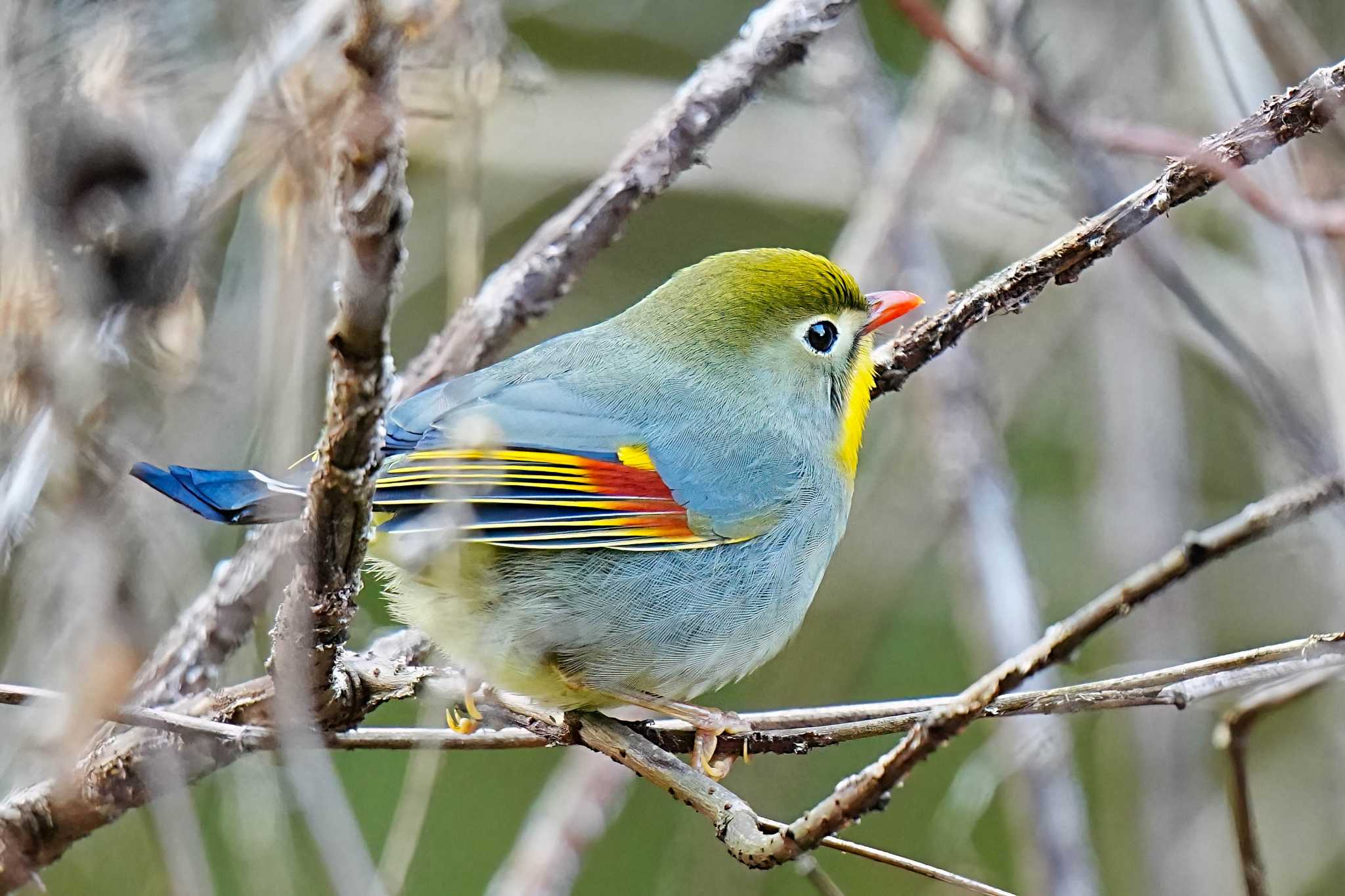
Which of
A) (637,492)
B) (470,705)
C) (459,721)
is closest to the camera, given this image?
(470,705)

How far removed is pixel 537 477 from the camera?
2654 millimetres

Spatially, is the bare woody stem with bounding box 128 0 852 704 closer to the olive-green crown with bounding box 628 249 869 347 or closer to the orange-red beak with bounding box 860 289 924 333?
the olive-green crown with bounding box 628 249 869 347

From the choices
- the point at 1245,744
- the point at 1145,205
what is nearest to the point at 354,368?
the point at 1145,205

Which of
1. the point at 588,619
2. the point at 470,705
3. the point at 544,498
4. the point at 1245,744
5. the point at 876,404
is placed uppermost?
the point at 876,404

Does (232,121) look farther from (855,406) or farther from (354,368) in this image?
(855,406)

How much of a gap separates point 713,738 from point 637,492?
535mm

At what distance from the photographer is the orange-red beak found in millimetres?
3199

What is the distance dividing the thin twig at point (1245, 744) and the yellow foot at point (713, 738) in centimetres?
81

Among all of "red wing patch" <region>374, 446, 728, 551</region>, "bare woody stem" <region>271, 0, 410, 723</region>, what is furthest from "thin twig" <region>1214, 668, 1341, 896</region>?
"bare woody stem" <region>271, 0, 410, 723</region>

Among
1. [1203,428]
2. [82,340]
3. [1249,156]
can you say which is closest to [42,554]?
[82,340]

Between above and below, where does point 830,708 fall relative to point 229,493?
below

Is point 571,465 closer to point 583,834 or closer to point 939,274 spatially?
point 583,834

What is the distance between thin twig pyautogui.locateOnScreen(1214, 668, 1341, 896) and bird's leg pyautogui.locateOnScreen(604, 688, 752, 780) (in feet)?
2.62

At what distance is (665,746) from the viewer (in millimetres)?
2615
